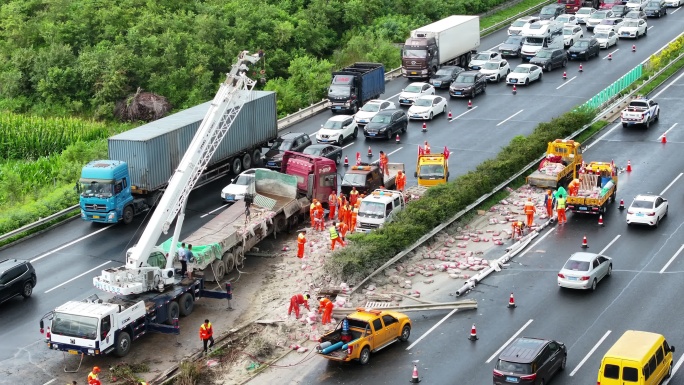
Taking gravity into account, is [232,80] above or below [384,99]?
above

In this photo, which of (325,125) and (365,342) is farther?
(325,125)

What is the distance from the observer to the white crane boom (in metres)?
38.1

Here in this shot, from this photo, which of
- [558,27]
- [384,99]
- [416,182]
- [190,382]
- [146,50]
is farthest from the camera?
[558,27]

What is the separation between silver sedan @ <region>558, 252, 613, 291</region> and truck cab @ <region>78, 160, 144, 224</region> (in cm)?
1978

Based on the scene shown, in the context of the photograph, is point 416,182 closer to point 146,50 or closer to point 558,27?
point 146,50

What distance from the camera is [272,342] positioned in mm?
37625

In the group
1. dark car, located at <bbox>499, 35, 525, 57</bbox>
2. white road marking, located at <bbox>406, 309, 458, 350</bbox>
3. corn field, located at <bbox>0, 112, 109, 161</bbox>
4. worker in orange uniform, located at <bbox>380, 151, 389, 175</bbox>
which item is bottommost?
corn field, located at <bbox>0, 112, 109, 161</bbox>

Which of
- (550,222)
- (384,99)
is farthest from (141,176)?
(384,99)

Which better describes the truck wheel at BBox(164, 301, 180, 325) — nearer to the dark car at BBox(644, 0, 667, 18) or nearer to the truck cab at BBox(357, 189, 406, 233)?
the truck cab at BBox(357, 189, 406, 233)

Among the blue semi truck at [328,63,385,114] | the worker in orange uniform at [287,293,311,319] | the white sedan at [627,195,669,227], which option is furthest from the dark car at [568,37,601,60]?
the worker in orange uniform at [287,293,311,319]

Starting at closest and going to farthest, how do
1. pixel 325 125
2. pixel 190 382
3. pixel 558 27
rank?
pixel 190 382 < pixel 325 125 < pixel 558 27

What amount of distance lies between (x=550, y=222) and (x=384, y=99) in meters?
23.8

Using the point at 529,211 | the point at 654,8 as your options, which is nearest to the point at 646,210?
the point at 529,211

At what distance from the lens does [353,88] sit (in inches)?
2618
